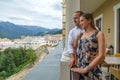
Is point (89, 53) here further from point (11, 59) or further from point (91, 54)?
point (11, 59)

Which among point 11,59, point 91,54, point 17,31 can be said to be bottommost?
point 11,59

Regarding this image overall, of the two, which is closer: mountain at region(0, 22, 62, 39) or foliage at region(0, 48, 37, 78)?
foliage at region(0, 48, 37, 78)

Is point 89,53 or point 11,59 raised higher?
point 89,53

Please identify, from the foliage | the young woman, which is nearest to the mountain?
the foliage

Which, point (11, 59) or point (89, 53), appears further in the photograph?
point (11, 59)

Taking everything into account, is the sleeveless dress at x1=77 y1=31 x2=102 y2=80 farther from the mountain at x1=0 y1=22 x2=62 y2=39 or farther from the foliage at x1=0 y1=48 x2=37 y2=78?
the mountain at x1=0 y1=22 x2=62 y2=39

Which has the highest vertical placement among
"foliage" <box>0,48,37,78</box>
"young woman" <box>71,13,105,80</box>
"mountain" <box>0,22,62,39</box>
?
"mountain" <box>0,22,62,39</box>

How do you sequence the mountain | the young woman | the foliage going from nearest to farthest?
1. the young woman
2. the foliage
3. the mountain

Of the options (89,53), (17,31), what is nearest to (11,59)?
(17,31)

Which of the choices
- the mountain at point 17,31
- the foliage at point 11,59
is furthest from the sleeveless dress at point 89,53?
the mountain at point 17,31

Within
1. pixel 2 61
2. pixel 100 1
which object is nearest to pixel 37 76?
pixel 100 1

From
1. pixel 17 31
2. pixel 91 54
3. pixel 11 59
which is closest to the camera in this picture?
pixel 91 54

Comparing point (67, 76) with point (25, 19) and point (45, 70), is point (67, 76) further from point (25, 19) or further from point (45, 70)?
point (25, 19)

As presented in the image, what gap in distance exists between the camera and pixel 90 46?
5.72 feet
